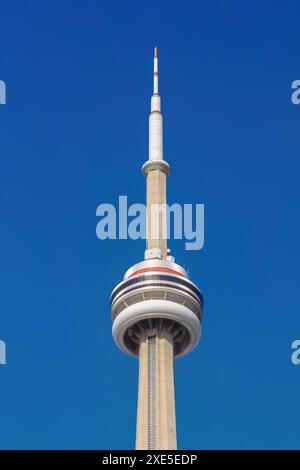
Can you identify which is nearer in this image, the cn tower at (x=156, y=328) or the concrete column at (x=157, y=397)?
the concrete column at (x=157, y=397)

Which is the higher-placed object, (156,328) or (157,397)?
(156,328)

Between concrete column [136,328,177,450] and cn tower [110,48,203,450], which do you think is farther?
cn tower [110,48,203,450]

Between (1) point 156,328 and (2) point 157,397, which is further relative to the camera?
(1) point 156,328

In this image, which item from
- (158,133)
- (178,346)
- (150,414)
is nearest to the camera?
(150,414)
